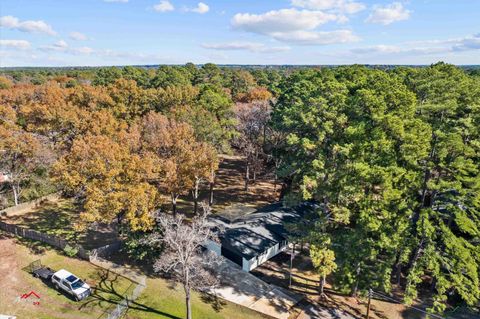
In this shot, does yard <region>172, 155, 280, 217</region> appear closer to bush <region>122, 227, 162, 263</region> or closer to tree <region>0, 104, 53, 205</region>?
bush <region>122, 227, 162, 263</region>

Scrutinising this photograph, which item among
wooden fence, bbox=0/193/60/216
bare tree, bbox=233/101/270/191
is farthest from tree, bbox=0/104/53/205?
bare tree, bbox=233/101/270/191

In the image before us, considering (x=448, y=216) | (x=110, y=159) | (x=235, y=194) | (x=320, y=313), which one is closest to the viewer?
(x=448, y=216)

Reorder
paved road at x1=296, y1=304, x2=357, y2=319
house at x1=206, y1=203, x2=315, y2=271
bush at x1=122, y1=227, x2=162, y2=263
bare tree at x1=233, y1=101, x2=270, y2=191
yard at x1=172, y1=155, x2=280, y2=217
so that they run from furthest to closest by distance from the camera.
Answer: bare tree at x1=233, y1=101, x2=270, y2=191, yard at x1=172, y1=155, x2=280, y2=217, house at x1=206, y1=203, x2=315, y2=271, bush at x1=122, y1=227, x2=162, y2=263, paved road at x1=296, y1=304, x2=357, y2=319

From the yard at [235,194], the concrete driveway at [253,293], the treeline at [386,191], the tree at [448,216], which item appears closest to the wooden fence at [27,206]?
the yard at [235,194]

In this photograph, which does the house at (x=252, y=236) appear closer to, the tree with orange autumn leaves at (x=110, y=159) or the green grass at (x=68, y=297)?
the tree with orange autumn leaves at (x=110, y=159)

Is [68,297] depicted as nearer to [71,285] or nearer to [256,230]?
[71,285]

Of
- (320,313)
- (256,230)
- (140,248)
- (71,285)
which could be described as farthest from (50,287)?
(320,313)
